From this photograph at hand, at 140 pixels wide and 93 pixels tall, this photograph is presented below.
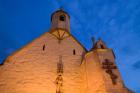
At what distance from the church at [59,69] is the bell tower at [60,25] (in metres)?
0.77

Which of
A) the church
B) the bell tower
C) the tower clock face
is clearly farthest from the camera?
the bell tower

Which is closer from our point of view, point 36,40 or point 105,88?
point 105,88

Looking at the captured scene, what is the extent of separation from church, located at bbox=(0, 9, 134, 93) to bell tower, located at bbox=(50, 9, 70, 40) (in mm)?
765

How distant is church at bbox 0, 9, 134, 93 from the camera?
30.0ft

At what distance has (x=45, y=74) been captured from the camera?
400 inches

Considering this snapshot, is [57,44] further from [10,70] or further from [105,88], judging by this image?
[105,88]

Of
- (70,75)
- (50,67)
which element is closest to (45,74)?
(50,67)

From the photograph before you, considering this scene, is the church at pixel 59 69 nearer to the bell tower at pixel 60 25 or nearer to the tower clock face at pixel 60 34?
the tower clock face at pixel 60 34

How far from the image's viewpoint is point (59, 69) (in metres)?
10.6

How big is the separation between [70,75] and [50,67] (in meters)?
1.45

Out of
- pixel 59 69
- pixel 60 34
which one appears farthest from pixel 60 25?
pixel 59 69

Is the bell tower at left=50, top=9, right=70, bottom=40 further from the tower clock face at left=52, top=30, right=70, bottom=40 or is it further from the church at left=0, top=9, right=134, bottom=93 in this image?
the church at left=0, top=9, right=134, bottom=93

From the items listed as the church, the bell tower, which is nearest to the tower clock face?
the bell tower

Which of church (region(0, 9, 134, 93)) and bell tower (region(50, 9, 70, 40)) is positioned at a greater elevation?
bell tower (region(50, 9, 70, 40))
